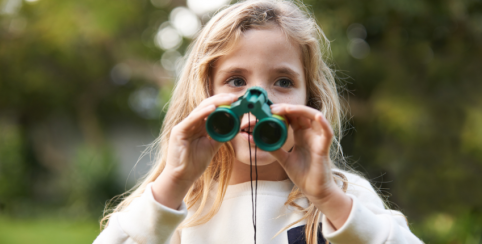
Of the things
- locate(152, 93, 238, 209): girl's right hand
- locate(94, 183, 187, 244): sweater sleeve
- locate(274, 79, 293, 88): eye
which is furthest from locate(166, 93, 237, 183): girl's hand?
locate(274, 79, 293, 88): eye

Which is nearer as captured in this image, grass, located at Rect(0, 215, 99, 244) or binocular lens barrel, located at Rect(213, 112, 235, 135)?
binocular lens barrel, located at Rect(213, 112, 235, 135)

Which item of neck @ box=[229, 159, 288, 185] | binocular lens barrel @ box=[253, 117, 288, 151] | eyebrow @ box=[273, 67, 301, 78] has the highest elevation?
eyebrow @ box=[273, 67, 301, 78]

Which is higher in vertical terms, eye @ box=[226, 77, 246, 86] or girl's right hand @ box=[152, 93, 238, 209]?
eye @ box=[226, 77, 246, 86]

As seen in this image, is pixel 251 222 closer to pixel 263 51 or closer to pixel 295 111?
pixel 295 111

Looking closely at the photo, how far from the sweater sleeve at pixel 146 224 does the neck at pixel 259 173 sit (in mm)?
422

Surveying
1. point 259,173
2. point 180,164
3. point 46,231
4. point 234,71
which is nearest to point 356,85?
point 259,173

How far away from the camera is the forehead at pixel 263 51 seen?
1.73 meters

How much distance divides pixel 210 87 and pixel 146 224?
2.42ft

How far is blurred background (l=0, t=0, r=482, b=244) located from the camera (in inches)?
176

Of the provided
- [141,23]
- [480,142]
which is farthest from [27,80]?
[480,142]

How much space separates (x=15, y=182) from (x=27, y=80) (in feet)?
8.24

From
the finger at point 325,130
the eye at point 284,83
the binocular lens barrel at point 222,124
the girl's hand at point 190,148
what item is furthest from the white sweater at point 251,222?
the eye at point 284,83

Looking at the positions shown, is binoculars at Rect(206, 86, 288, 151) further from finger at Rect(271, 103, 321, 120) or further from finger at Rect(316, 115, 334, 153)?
finger at Rect(316, 115, 334, 153)

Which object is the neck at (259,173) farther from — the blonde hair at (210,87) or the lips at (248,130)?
the lips at (248,130)
